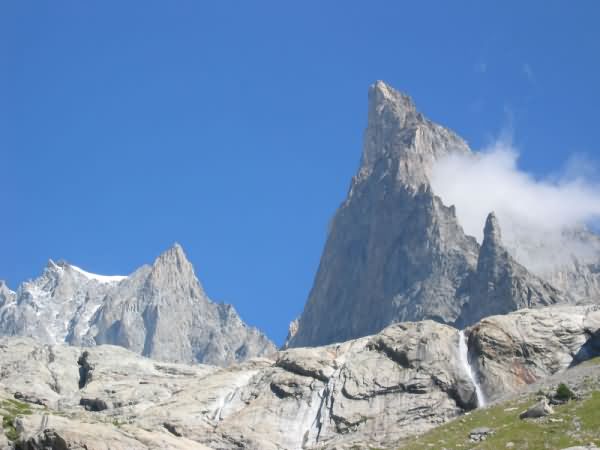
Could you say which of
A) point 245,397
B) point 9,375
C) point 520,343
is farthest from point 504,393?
point 9,375

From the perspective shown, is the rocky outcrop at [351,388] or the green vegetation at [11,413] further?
the rocky outcrop at [351,388]

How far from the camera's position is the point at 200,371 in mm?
138500

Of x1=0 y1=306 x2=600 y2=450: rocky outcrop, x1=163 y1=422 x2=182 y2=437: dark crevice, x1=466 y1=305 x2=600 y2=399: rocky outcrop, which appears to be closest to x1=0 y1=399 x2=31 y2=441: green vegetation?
x1=0 y1=306 x2=600 y2=450: rocky outcrop

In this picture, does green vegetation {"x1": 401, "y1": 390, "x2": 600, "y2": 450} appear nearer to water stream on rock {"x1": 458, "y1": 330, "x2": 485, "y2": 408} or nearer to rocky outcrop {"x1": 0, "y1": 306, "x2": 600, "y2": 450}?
rocky outcrop {"x1": 0, "y1": 306, "x2": 600, "y2": 450}


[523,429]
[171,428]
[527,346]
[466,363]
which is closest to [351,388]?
[466,363]

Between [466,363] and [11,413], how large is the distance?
5013cm

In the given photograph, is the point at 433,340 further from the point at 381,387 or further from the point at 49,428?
the point at 49,428

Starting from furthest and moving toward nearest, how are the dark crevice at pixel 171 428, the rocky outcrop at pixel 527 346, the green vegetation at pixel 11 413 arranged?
the rocky outcrop at pixel 527 346, the dark crevice at pixel 171 428, the green vegetation at pixel 11 413

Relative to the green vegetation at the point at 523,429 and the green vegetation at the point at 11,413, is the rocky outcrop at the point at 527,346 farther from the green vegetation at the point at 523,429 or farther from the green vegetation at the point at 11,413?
the green vegetation at the point at 11,413

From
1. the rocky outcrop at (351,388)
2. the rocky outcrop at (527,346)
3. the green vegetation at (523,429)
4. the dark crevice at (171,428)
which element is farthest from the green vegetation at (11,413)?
the rocky outcrop at (527,346)

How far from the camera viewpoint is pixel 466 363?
344 feet

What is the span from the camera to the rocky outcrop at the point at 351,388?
97.6 m

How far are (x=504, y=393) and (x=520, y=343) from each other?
9.37 metres

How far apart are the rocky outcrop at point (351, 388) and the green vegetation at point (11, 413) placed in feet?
40.7
